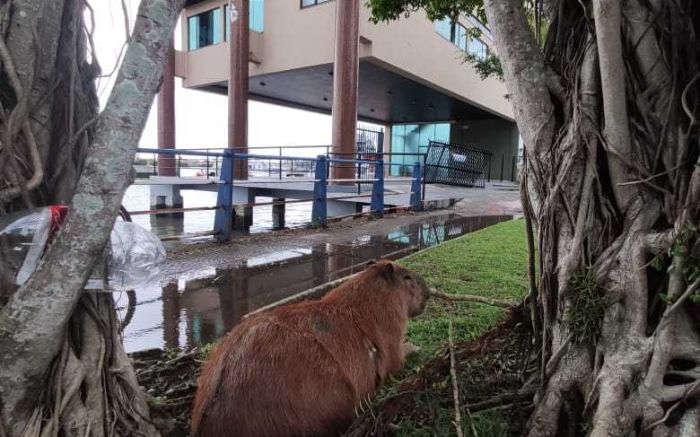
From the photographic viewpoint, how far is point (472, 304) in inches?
149

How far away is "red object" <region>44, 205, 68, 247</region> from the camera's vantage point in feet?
5.08

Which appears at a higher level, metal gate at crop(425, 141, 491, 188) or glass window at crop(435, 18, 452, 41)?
glass window at crop(435, 18, 452, 41)

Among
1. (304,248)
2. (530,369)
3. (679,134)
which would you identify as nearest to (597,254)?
(679,134)

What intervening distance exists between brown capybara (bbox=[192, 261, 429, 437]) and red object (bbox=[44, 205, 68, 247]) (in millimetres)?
732

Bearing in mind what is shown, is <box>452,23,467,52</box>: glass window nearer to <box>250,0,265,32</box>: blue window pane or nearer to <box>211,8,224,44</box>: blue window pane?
<box>250,0,265,32</box>: blue window pane

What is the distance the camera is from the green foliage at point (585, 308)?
1.68 meters

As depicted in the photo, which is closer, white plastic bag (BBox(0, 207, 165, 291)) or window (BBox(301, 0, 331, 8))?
white plastic bag (BBox(0, 207, 165, 291))

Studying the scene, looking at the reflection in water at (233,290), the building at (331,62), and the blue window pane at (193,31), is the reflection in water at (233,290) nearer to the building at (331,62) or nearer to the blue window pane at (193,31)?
the building at (331,62)

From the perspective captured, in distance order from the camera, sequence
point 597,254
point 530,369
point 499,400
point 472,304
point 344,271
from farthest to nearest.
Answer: point 344,271 → point 472,304 → point 530,369 → point 499,400 → point 597,254

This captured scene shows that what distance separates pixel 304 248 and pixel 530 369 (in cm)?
425

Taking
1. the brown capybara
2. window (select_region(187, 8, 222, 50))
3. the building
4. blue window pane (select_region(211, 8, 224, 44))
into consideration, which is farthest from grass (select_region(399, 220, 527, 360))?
window (select_region(187, 8, 222, 50))

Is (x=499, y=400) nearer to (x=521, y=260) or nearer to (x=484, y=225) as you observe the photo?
(x=521, y=260)

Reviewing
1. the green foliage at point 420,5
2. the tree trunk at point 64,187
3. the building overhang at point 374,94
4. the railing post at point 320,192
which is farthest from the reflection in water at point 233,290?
the building overhang at point 374,94

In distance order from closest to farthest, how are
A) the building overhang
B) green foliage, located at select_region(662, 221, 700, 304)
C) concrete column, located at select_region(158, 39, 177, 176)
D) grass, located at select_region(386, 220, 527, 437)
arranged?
green foliage, located at select_region(662, 221, 700, 304), grass, located at select_region(386, 220, 527, 437), the building overhang, concrete column, located at select_region(158, 39, 177, 176)
